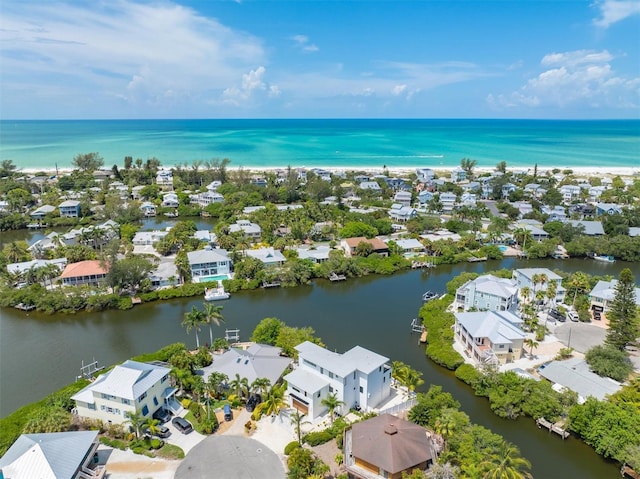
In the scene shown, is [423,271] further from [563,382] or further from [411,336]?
[563,382]

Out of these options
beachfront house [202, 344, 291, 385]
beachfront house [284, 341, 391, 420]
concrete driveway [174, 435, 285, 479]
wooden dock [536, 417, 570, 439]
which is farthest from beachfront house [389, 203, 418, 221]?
concrete driveway [174, 435, 285, 479]

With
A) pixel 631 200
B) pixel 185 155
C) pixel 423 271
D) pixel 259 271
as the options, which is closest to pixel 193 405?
pixel 259 271

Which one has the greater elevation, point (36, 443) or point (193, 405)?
point (36, 443)

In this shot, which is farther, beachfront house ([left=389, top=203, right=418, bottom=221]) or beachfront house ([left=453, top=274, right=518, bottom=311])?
beachfront house ([left=389, top=203, right=418, bottom=221])

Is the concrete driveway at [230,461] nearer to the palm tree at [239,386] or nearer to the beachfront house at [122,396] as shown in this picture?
the palm tree at [239,386]

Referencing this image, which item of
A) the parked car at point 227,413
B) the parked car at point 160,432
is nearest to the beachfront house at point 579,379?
the parked car at point 227,413

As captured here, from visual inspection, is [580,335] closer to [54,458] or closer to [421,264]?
[421,264]

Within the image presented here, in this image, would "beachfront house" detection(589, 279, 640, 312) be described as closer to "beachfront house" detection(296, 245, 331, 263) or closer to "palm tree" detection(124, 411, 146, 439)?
"beachfront house" detection(296, 245, 331, 263)
